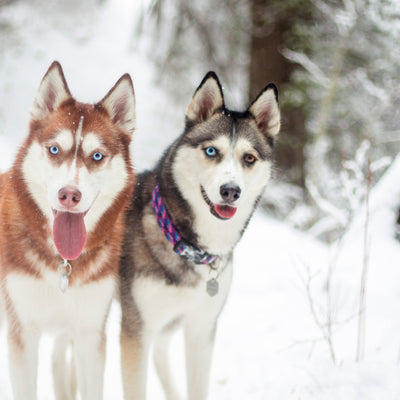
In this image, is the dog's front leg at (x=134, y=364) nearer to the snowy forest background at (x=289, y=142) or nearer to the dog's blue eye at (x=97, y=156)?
the snowy forest background at (x=289, y=142)

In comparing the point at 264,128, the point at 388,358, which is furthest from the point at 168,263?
the point at 388,358

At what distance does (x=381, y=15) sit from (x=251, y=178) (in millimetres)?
5277

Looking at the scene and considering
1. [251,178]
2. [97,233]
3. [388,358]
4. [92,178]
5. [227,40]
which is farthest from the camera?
[227,40]

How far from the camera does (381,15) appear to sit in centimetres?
620

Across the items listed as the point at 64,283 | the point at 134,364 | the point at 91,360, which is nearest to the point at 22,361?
the point at 91,360

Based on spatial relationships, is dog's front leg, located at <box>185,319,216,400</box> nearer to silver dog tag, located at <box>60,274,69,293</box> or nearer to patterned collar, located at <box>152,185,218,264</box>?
patterned collar, located at <box>152,185,218,264</box>

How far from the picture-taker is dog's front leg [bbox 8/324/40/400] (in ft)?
6.56

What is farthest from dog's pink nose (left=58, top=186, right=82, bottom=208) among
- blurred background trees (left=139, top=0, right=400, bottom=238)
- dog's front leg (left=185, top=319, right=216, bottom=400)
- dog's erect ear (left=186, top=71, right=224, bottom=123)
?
blurred background trees (left=139, top=0, right=400, bottom=238)

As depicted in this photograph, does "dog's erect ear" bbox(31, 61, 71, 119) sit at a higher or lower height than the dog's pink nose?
higher

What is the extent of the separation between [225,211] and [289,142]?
5375mm

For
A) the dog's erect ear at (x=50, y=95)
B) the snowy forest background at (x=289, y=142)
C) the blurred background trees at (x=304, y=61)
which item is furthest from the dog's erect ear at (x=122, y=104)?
the blurred background trees at (x=304, y=61)

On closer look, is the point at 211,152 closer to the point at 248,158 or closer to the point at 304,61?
the point at 248,158

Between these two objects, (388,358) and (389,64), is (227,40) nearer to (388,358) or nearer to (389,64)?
(389,64)

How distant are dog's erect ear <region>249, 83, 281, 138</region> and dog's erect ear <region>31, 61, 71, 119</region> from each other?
99 centimetres
